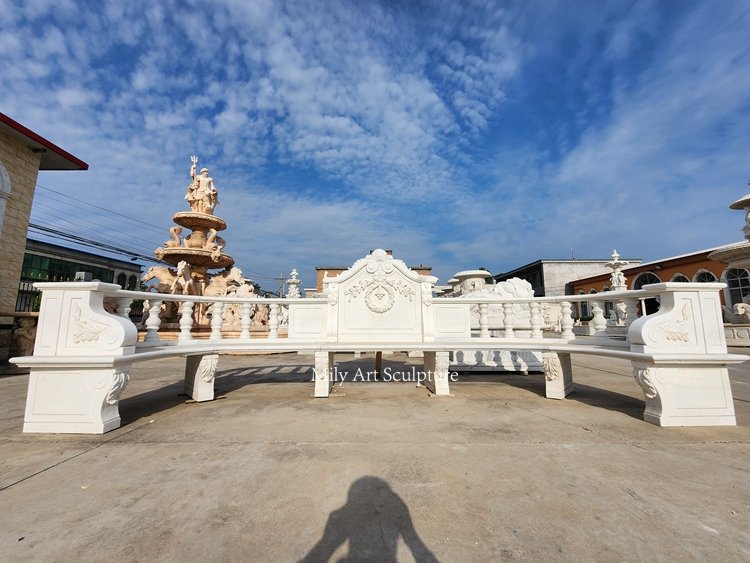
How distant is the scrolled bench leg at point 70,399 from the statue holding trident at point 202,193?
1265cm

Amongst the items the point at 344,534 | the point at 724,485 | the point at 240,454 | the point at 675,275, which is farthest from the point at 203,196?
the point at 675,275

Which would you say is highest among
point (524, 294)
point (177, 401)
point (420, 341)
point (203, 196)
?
point (203, 196)

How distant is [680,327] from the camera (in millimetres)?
3537

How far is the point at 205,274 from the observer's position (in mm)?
14211

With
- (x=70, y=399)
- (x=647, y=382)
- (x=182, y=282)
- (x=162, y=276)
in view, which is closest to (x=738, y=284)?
(x=647, y=382)

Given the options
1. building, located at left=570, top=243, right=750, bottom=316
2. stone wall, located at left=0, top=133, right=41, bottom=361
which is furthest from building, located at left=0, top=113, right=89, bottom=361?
building, located at left=570, top=243, right=750, bottom=316

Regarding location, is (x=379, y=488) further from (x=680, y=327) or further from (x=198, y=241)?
(x=198, y=241)

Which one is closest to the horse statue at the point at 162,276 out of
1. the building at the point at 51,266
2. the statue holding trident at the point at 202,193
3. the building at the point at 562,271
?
the statue holding trident at the point at 202,193

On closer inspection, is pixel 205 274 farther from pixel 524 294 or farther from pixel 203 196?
pixel 524 294

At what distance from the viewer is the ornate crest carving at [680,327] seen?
3504mm

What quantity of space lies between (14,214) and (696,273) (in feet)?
108

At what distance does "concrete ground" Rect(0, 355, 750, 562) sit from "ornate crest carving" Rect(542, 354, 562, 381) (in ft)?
2.91

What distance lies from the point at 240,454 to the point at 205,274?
13.3 m

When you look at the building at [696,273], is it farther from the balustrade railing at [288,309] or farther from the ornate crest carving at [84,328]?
the ornate crest carving at [84,328]
